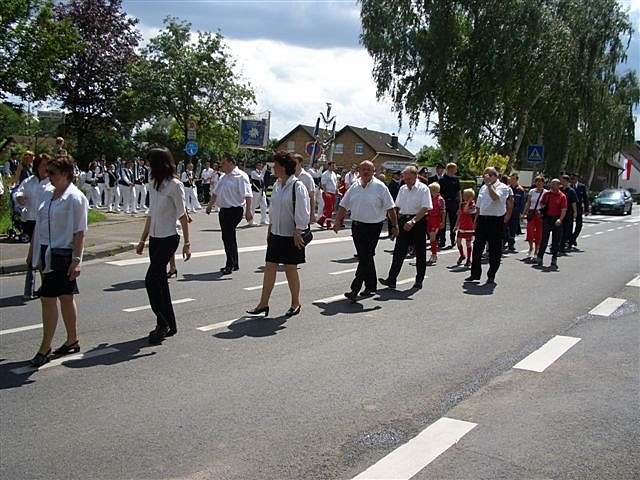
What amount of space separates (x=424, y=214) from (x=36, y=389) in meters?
6.77

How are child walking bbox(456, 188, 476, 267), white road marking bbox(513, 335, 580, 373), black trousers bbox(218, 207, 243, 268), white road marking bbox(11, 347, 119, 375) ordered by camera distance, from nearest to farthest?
1. white road marking bbox(11, 347, 119, 375)
2. white road marking bbox(513, 335, 580, 373)
3. black trousers bbox(218, 207, 243, 268)
4. child walking bbox(456, 188, 476, 267)

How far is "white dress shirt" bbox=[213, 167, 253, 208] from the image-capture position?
11.7 metres

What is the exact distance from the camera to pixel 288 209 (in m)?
8.19

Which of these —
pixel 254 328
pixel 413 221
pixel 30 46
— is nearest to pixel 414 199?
pixel 413 221

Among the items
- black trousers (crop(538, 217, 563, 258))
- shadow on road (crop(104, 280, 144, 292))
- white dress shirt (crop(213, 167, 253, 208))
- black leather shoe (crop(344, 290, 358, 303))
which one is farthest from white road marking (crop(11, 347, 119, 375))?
black trousers (crop(538, 217, 563, 258))

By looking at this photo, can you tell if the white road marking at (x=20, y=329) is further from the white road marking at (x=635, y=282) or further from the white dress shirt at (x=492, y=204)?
the white road marking at (x=635, y=282)

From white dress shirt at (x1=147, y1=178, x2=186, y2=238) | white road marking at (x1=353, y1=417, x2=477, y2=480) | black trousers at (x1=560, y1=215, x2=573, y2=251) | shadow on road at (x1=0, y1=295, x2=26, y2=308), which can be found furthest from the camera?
black trousers at (x1=560, y1=215, x2=573, y2=251)

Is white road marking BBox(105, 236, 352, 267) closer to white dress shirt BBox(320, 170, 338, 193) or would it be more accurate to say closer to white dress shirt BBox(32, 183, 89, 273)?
white dress shirt BBox(320, 170, 338, 193)

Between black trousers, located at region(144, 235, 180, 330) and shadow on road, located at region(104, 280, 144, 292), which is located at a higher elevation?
black trousers, located at region(144, 235, 180, 330)

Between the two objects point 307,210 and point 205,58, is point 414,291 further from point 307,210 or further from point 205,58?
point 205,58

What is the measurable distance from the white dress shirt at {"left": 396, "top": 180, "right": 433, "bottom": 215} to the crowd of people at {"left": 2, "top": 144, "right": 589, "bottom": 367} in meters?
0.02

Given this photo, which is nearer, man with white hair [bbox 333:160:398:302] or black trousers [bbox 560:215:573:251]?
man with white hair [bbox 333:160:398:302]

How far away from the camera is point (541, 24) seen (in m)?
31.2

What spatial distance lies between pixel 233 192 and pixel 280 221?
11.9ft
